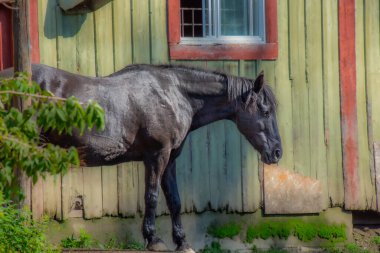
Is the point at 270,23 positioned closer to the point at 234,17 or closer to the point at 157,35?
the point at 234,17

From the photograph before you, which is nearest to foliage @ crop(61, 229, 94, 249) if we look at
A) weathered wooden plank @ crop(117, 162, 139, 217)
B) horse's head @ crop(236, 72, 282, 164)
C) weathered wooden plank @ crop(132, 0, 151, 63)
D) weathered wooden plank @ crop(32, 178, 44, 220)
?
weathered wooden plank @ crop(32, 178, 44, 220)

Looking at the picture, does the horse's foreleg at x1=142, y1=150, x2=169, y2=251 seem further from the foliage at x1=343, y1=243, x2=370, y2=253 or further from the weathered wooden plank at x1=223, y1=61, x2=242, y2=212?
the foliage at x1=343, y1=243, x2=370, y2=253

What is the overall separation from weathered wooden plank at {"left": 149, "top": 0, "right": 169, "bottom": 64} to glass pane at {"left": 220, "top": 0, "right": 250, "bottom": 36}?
0.80 meters

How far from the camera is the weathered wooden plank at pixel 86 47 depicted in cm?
1091

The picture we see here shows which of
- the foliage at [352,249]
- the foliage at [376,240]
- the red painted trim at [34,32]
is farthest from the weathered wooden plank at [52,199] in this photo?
Result: the foliage at [376,240]

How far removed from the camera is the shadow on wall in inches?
424

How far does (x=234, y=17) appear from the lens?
11.6 m

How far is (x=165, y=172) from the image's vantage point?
9.52m

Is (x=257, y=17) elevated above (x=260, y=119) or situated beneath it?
elevated above

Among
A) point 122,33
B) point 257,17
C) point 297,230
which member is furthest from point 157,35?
point 297,230

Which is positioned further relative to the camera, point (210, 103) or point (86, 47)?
point (86, 47)

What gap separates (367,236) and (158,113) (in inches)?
163

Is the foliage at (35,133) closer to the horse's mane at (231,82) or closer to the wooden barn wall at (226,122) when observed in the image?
the horse's mane at (231,82)

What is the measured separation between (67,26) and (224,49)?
1.90 metres
